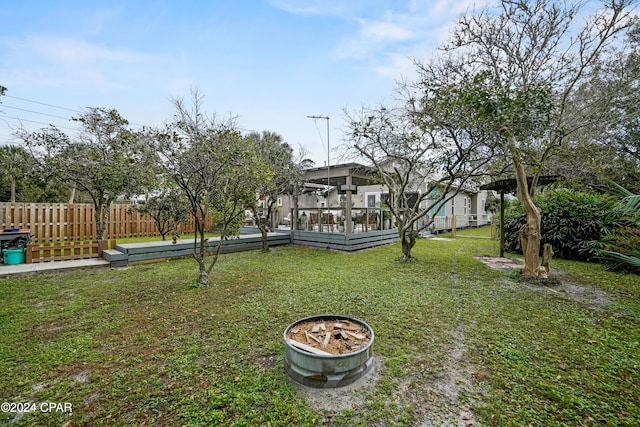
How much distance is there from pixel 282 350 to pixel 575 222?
869 cm

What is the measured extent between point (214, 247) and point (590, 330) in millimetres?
8184

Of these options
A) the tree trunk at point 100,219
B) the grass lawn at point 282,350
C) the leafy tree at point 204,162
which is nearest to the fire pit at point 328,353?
the grass lawn at point 282,350

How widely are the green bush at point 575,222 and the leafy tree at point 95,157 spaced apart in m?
11.2

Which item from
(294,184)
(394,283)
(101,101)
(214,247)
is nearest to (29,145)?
(101,101)

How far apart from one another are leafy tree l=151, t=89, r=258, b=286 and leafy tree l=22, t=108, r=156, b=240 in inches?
127

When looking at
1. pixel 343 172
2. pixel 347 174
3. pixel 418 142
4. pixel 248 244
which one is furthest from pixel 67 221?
pixel 418 142

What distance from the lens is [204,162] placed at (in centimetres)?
456

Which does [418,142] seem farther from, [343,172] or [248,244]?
[248,244]

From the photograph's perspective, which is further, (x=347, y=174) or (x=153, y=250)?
(x=347, y=174)

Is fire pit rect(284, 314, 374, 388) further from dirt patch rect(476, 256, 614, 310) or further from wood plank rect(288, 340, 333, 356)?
Answer: dirt patch rect(476, 256, 614, 310)

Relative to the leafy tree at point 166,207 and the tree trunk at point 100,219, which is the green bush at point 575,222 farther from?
the tree trunk at point 100,219

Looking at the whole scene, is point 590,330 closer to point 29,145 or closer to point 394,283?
point 394,283

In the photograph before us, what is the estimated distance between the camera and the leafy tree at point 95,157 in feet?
25.5

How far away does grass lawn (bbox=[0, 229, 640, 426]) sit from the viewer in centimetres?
192
